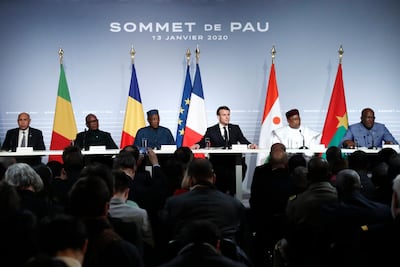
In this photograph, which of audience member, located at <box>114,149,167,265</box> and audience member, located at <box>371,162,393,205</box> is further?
audience member, located at <box>114,149,167,265</box>

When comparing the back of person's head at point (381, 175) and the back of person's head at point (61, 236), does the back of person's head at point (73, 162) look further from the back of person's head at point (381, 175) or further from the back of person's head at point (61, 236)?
the back of person's head at point (61, 236)

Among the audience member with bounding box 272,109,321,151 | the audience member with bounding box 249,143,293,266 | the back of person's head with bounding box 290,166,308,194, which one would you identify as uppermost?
the audience member with bounding box 272,109,321,151

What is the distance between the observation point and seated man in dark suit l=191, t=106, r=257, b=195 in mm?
7415

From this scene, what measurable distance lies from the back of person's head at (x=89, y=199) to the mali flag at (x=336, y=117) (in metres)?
6.33

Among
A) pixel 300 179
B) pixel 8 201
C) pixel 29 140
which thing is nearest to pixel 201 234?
pixel 8 201

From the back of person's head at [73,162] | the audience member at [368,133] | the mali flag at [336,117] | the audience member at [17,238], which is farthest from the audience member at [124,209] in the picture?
the mali flag at [336,117]

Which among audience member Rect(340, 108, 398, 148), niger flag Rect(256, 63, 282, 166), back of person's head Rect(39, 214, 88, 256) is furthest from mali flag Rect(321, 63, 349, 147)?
back of person's head Rect(39, 214, 88, 256)

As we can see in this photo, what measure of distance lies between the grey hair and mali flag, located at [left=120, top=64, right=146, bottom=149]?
16.0 ft

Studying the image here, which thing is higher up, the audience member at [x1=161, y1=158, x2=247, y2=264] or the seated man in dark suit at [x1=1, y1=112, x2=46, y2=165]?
the seated man in dark suit at [x1=1, y1=112, x2=46, y2=165]

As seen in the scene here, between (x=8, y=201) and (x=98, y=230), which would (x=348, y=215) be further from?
(x=8, y=201)

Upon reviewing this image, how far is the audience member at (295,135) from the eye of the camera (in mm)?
8008

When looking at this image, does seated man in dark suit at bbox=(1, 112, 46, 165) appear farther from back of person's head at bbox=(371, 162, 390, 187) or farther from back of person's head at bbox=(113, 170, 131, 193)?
back of person's head at bbox=(371, 162, 390, 187)

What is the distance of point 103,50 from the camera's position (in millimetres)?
9352

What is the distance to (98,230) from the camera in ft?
8.75
